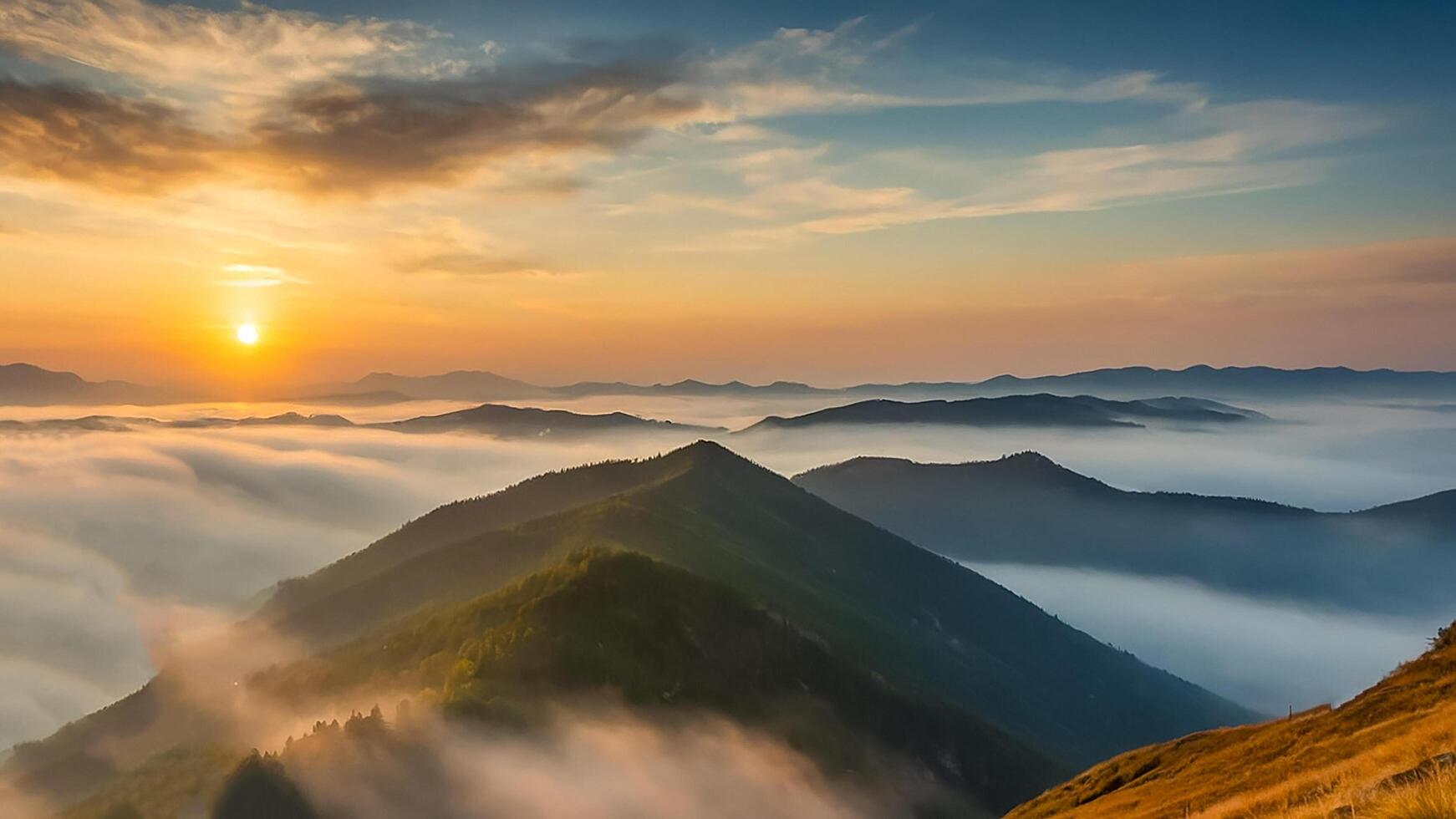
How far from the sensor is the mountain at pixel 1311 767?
1072 inches

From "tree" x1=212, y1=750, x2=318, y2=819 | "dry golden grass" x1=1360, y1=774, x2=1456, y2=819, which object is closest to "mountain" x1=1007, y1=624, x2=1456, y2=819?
"dry golden grass" x1=1360, y1=774, x2=1456, y2=819

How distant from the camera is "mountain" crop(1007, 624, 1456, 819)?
2723cm

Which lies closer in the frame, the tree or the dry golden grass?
the dry golden grass

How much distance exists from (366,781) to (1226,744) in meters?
171

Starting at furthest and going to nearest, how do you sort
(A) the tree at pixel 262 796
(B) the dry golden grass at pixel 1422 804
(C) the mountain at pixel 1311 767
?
(A) the tree at pixel 262 796 < (C) the mountain at pixel 1311 767 < (B) the dry golden grass at pixel 1422 804

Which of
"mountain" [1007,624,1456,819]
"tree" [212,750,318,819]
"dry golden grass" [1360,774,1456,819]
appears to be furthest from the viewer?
"tree" [212,750,318,819]

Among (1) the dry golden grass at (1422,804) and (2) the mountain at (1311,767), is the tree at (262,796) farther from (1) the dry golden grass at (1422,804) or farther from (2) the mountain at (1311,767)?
(1) the dry golden grass at (1422,804)

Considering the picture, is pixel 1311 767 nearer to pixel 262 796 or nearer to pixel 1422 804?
pixel 1422 804

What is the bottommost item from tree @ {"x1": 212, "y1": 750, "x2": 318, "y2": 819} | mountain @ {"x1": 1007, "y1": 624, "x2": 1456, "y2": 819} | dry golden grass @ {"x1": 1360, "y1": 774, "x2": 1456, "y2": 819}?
tree @ {"x1": 212, "y1": 750, "x2": 318, "y2": 819}

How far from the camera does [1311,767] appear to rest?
4716 centimetres

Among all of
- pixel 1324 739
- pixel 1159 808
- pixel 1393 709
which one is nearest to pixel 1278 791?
pixel 1159 808

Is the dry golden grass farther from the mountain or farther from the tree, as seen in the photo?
the tree

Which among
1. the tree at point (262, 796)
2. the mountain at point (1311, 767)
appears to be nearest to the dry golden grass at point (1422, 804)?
the mountain at point (1311, 767)

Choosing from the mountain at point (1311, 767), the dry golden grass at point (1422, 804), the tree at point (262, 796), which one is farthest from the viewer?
the tree at point (262, 796)
